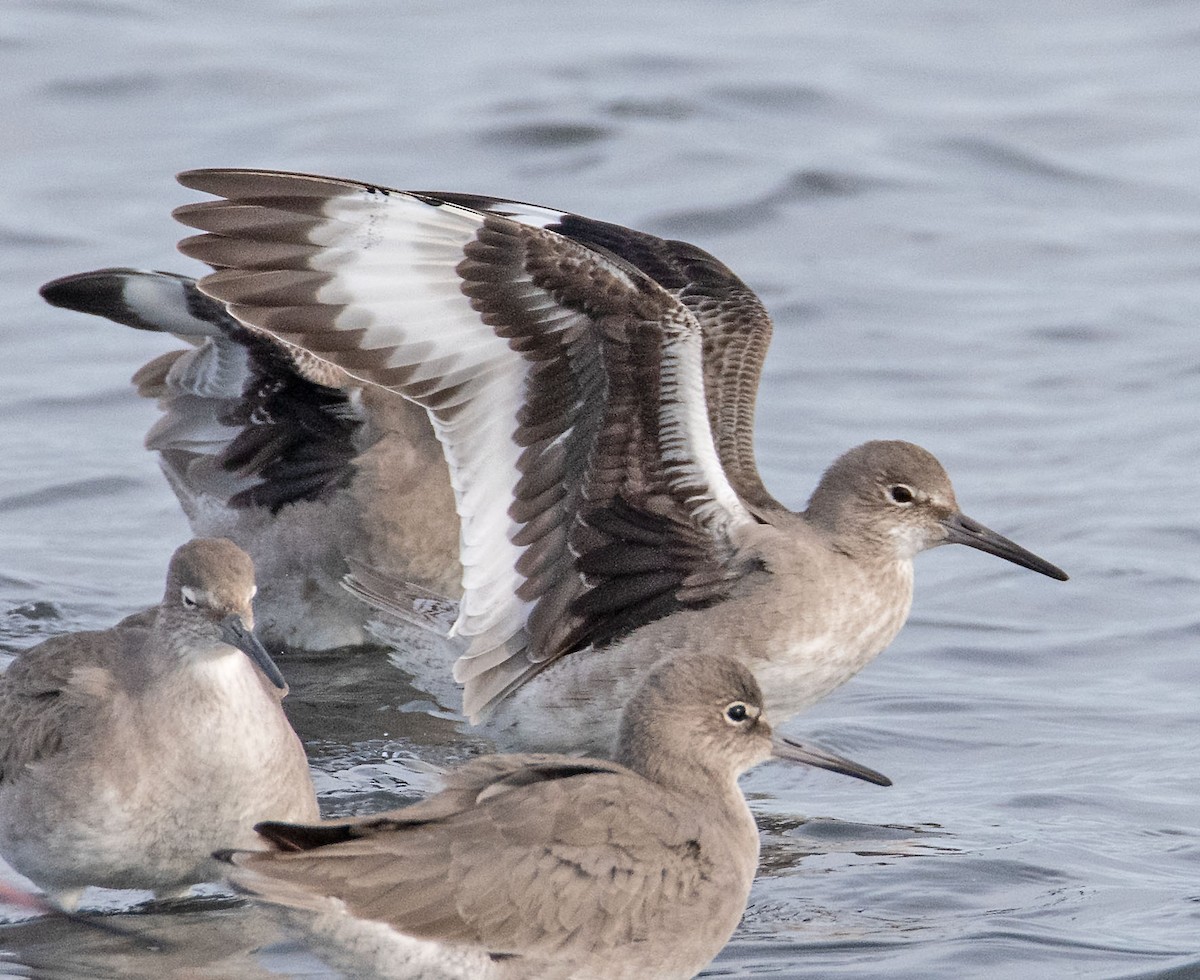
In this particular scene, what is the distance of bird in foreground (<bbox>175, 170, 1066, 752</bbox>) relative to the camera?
6.76m

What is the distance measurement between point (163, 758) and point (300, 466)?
3066mm

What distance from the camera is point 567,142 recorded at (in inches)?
614

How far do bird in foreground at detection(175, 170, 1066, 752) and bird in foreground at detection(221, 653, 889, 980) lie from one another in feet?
4.56

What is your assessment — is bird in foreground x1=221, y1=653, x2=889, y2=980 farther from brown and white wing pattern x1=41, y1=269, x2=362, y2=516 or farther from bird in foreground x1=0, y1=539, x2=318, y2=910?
brown and white wing pattern x1=41, y1=269, x2=362, y2=516

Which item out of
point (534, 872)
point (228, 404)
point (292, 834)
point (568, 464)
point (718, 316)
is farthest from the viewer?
point (228, 404)

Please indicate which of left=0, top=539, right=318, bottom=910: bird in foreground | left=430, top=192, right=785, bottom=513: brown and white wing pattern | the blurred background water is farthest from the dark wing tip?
left=430, top=192, right=785, bottom=513: brown and white wing pattern

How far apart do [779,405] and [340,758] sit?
4602 mm

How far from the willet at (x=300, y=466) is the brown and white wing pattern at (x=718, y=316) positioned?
1078mm

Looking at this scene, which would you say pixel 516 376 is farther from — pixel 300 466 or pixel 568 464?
pixel 300 466

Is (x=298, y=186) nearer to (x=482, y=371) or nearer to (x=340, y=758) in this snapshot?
(x=482, y=371)

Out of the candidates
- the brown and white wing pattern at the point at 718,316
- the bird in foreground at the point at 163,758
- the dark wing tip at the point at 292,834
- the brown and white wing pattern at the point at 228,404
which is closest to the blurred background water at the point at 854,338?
the bird in foreground at the point at 163,758

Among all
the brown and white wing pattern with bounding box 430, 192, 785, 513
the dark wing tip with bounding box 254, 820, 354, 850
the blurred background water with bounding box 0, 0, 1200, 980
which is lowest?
the blurred background water with bounding box 0, 0, 1200, 980

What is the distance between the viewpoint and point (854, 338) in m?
12.8

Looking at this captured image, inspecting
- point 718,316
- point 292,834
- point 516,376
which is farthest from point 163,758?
point 718,316
